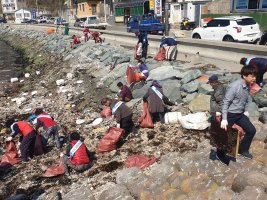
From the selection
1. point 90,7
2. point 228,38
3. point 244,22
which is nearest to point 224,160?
point 228,38

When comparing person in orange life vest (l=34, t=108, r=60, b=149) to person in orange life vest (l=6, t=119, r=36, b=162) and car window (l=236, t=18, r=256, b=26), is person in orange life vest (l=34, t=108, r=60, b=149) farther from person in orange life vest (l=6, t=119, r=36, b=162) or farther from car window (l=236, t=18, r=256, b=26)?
car window (l=236, t=18, r=256, b=26)

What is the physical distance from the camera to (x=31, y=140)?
8398mm

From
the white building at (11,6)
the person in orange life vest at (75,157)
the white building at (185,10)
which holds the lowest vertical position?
the person in orange life vest at (75,157)

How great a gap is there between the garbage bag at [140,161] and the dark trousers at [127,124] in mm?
1667

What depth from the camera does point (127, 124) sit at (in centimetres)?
868

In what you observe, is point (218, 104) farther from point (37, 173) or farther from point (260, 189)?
point (37, 173)

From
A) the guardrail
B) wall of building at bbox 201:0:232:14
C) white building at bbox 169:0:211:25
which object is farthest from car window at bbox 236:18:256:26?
white building at bbox 169:0:211:25

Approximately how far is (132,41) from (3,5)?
94447mm

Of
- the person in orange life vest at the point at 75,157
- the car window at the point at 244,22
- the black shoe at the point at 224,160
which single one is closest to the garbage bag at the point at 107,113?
the person in orange life vest at the point at 75,157

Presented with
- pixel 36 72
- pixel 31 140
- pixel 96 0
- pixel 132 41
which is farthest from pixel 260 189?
pixel 96 0

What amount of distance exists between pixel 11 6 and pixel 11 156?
102228mm

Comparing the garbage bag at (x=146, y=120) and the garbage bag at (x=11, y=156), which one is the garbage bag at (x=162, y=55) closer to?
the garbage bag at (x=146, y=120)

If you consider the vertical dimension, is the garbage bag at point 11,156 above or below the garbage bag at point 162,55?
below

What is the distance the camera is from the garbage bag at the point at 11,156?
27.6ft
